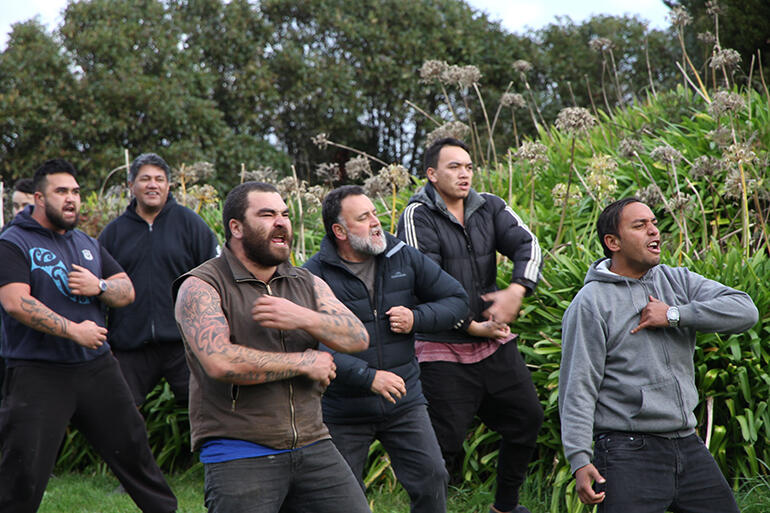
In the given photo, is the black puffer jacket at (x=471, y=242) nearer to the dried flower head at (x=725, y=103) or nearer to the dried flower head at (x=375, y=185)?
the dried flower head at (x=375, y=185)

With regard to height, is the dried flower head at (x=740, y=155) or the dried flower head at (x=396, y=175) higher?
the dried flower head at (x=396, y=175)

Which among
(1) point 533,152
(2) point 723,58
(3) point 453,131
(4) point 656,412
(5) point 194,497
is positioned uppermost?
(2) point 723,58

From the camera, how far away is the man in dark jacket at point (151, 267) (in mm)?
6277

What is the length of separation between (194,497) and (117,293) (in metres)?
1.95

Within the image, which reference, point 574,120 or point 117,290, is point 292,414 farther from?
point 574,120

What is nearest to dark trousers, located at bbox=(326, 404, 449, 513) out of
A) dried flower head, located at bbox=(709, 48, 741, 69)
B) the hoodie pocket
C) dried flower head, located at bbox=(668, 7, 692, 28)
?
the hoodie pocket

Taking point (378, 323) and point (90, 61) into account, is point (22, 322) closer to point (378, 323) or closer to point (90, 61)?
point (378, 323)

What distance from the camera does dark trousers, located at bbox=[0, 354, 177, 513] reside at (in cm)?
491

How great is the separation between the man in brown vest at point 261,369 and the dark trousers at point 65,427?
1.80 meters

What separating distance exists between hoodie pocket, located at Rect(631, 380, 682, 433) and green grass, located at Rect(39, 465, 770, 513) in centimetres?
180

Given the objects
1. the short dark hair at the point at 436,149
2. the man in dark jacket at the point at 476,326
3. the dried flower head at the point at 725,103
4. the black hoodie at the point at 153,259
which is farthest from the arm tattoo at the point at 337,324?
the dried flower head at the point at 725,103

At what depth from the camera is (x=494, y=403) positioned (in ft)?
16.9

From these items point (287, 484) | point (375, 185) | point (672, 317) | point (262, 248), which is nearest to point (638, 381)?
point (672, 317)

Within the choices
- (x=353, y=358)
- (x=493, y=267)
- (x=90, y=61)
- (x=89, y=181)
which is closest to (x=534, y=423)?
(x=493, y=267)
